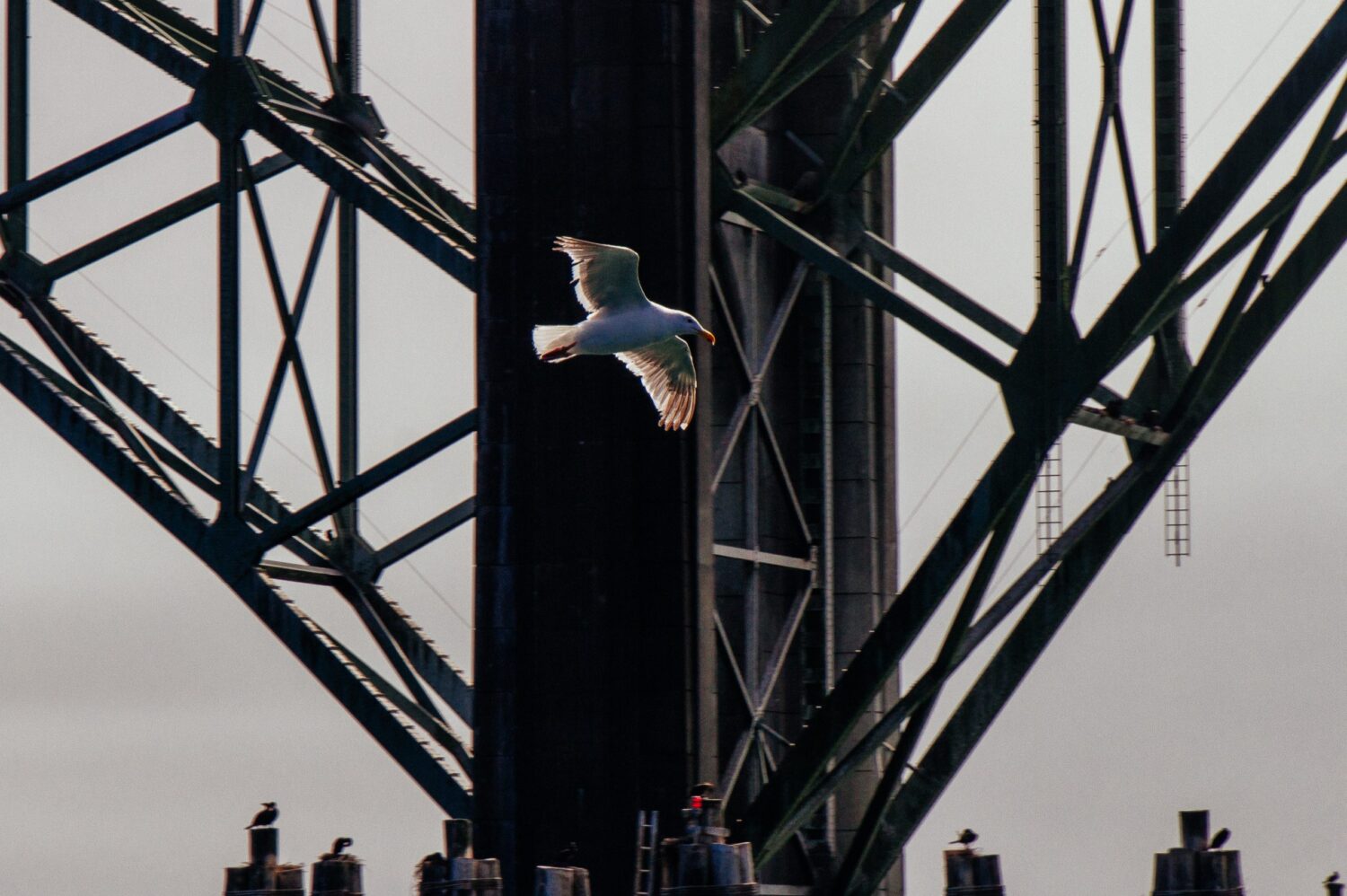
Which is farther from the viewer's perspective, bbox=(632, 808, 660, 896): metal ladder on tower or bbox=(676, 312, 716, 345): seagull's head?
bbox=(676, 312, 716, 345): seagull's head

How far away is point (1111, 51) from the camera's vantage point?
3700 cm

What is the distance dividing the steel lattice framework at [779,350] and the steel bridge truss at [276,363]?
43mm

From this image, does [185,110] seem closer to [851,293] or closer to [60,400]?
[60,400]

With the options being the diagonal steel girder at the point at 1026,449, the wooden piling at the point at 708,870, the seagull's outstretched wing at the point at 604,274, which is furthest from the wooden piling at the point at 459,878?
the seagull's outstretched wing at the point at 604,274

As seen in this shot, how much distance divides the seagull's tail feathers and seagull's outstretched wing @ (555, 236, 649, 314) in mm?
440

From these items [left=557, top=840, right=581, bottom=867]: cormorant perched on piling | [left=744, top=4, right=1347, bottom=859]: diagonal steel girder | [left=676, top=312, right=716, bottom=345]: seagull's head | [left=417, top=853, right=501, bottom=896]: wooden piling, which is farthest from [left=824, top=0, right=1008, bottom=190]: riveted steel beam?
[left=417, top=853, right=501, bottom=896]: wooden piling

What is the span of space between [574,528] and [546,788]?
110 inches

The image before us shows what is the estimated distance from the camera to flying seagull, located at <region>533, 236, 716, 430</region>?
35.3 metres

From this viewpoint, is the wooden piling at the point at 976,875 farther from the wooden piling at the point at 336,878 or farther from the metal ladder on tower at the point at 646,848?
the wooden piling at the point at 336,878

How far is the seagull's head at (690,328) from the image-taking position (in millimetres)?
36031

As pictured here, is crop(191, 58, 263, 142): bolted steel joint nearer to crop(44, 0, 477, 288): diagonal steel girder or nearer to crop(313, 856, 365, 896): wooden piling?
crop(44, 0, 477, 288): diagonal steel girder

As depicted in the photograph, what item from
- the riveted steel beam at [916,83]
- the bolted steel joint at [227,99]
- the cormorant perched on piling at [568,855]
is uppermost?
the bolted steel joint at [227,99]

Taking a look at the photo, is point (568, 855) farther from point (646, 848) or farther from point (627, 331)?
point (627, 331)

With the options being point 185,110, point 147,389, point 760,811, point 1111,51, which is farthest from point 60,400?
point 1111,51
